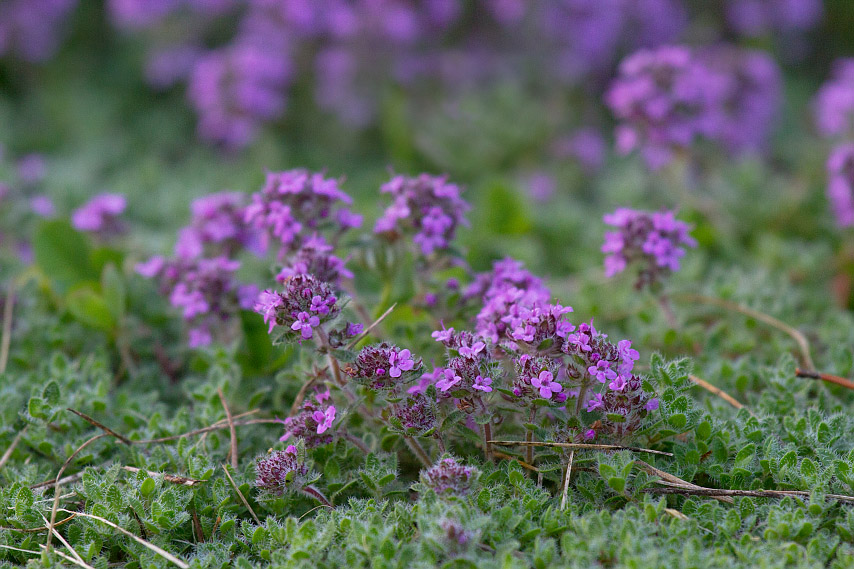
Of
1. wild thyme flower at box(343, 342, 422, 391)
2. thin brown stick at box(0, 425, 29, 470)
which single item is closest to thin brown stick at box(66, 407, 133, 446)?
thin brown stick at box(0, 425, 29, 470)

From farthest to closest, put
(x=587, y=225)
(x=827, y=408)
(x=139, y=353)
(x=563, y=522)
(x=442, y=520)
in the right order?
(x=587, y=225) → (x=139, y=353) → (x=827, y=408) → (x=563, y=522) → (x=442, y=520)

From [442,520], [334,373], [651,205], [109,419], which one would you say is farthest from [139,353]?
[651,205]

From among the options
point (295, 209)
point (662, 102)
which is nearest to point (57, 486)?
point (295, 209)

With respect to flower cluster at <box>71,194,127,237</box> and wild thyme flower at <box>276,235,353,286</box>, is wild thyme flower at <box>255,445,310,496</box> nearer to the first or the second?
wild thyme flower at <box>276,235,353,286</box>

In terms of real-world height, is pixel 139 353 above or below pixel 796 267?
below

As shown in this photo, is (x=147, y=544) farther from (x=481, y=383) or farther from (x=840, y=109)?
(x=840, y=109)

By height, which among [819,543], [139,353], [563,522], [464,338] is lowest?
[139,353]

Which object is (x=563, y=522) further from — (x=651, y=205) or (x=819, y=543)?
(x=651, y=205)

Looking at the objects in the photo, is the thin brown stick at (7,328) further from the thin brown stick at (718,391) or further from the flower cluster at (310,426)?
the thin brown stick at (718,391)
